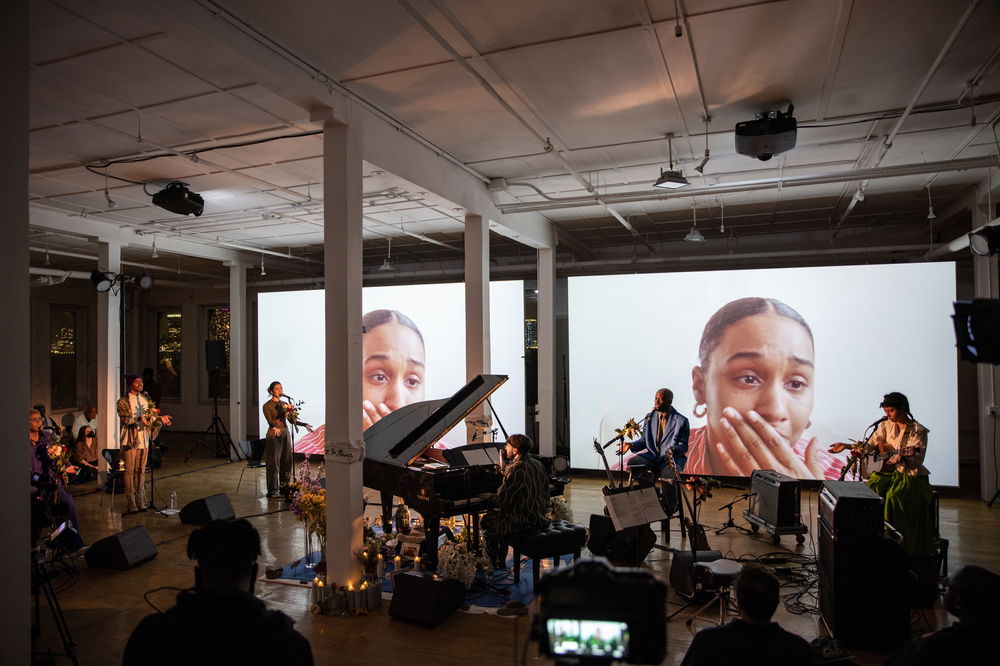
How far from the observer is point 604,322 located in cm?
1101

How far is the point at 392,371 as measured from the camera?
12.1 meters

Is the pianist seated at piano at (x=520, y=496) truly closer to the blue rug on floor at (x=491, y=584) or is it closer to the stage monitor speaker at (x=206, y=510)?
the blue rug on floor at (x=491, y=584)

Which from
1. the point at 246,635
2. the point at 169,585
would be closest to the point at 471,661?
the point at 246,635

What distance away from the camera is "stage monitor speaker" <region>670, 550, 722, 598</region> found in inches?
206

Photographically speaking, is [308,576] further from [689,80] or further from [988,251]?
A: [988,251]

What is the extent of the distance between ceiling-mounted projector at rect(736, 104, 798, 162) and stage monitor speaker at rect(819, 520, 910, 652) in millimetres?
3254

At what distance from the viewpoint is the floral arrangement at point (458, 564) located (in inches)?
215

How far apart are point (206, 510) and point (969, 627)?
24.8 ft

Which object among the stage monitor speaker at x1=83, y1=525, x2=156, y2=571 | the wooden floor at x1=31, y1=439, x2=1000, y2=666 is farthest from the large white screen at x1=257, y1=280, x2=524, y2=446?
the stage monitor speaker at x1=83, y1=525, x2=156, y2=571

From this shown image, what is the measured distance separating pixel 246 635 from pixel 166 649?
8.8 inches

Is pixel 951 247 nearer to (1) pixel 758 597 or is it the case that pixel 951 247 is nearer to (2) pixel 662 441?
(2) pixel 662 441

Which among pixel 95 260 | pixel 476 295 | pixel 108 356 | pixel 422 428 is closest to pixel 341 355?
pixel 422 428

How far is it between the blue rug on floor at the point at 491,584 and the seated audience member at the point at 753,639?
2.94 metres

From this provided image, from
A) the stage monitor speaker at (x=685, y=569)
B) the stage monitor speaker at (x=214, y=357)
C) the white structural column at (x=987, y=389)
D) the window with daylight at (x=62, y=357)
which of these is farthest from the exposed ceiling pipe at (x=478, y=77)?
the window with daylight at (x=62, y=357)
